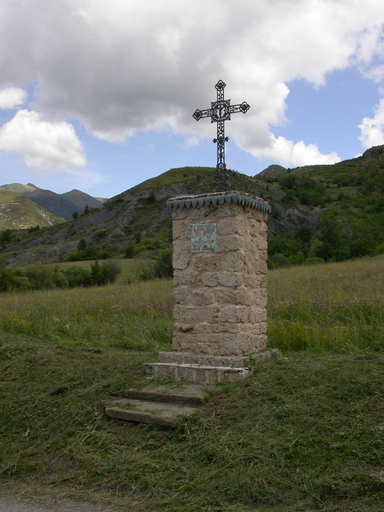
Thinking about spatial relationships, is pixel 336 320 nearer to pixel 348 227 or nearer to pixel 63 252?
pixel 348 227

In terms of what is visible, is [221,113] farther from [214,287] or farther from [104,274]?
[104,274]

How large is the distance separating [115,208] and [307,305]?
58.7 meters

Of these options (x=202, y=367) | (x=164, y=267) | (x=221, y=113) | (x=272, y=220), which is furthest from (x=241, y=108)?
(x=272, y=220)

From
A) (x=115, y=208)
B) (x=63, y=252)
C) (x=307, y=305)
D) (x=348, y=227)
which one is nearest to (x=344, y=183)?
(x=348, y=227)

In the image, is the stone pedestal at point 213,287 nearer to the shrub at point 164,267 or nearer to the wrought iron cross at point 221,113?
the wrought iron cross at point 221,113

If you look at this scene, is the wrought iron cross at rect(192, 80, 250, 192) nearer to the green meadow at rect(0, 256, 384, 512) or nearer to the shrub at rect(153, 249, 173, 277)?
the green meadow at rect(0, 256, 384, 512)

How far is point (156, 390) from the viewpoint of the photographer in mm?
5434

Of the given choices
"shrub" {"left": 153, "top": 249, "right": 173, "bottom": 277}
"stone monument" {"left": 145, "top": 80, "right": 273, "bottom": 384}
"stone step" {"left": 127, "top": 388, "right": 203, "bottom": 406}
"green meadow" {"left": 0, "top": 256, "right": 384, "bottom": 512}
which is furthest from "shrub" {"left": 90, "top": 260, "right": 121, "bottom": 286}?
"stone step" {"left": 127, "top": 388, "right": 203, "bottom": 406}

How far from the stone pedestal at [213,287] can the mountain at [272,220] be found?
88.3 feet

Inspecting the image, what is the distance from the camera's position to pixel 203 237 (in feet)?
19.9

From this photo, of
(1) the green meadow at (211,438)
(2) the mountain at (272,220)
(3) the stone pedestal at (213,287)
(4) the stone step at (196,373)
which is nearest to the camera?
(1) the green meadow at (211,438)

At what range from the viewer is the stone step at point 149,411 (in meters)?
4.67

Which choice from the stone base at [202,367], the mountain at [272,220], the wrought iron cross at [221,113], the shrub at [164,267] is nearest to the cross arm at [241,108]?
the wrought iron cross at [221,113]

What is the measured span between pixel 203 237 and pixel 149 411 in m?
2.32
